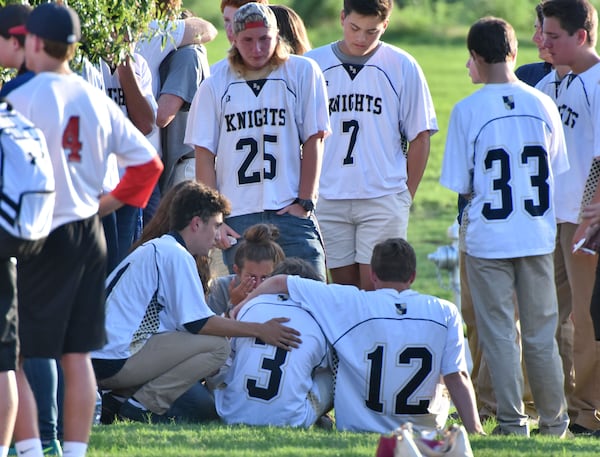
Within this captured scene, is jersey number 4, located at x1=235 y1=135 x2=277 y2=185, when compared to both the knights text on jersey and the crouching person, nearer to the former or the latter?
the crouching person

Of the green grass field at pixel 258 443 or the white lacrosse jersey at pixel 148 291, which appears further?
the white lacrosse jersey at pixel 148 291

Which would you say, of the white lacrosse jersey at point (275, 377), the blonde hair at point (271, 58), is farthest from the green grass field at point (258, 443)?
the blonde hair at point (271, 58)

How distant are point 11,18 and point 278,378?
2.50m

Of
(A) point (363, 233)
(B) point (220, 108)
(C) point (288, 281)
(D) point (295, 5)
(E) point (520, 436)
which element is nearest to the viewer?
(E) point (520, 436)

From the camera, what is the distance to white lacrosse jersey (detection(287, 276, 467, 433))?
274 inches

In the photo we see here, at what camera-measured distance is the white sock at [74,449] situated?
5324 mm

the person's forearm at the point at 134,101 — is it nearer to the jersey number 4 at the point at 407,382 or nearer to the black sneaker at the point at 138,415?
the black sneaker at the point at 138,415

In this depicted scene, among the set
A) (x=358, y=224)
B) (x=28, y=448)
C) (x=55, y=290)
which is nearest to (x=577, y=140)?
(x=358, y=224)

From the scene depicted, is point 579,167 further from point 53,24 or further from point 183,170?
point 53,24

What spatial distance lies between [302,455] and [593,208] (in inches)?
83.0

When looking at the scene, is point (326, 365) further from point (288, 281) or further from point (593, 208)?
point (593, 208)

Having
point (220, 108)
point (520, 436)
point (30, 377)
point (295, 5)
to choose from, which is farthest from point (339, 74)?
point (295, 5)

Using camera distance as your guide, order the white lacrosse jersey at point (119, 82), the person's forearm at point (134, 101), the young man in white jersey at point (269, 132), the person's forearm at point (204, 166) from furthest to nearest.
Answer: the white lacrosse jersey at point (119, 82) < the person's forearm at point (134, 101) < the person's forearm at point (204, 166) < the young man in white jersey at point (269, 132)

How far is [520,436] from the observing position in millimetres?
6727
